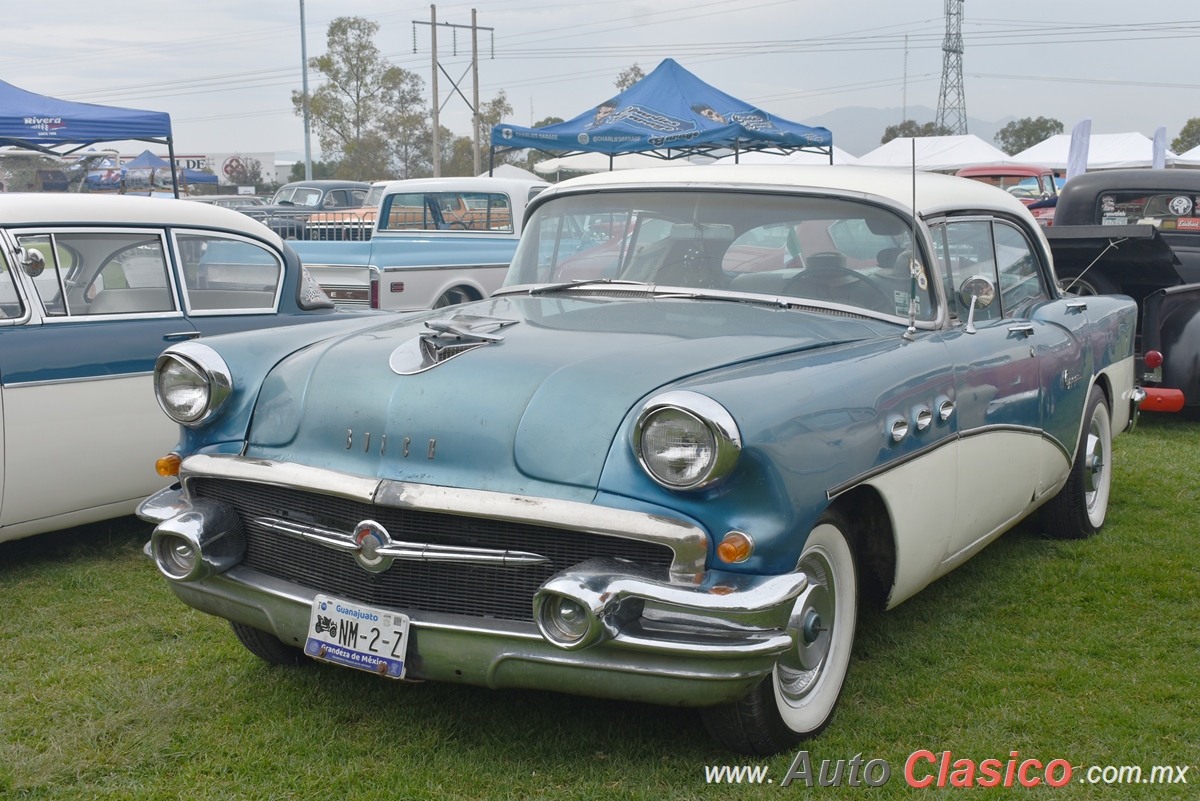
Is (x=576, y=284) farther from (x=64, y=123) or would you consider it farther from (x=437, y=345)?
(x=64, y=123)

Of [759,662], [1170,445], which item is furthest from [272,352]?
[1170,445]

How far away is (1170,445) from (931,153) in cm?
2736

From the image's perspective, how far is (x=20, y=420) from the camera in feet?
14.1

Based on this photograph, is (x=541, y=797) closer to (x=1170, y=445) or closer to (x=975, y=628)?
(x=975, y=628)

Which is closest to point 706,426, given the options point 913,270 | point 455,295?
point 913,270

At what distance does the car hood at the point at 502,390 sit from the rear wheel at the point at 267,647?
69 cm

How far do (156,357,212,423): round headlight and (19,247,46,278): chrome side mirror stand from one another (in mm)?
1472

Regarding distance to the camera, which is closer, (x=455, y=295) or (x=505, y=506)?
(x=505, y=506)

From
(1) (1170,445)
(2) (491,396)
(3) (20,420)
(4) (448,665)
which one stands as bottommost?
(1) (1170,445)

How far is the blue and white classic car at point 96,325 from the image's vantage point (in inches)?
172

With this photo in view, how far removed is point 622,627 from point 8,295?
3125mm

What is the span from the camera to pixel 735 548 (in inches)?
100

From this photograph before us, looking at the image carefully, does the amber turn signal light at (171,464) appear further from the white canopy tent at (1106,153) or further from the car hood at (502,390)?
the white canopy tent at (1106,153)

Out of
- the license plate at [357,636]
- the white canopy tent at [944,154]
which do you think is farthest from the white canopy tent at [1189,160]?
the license plate at [357,636]
